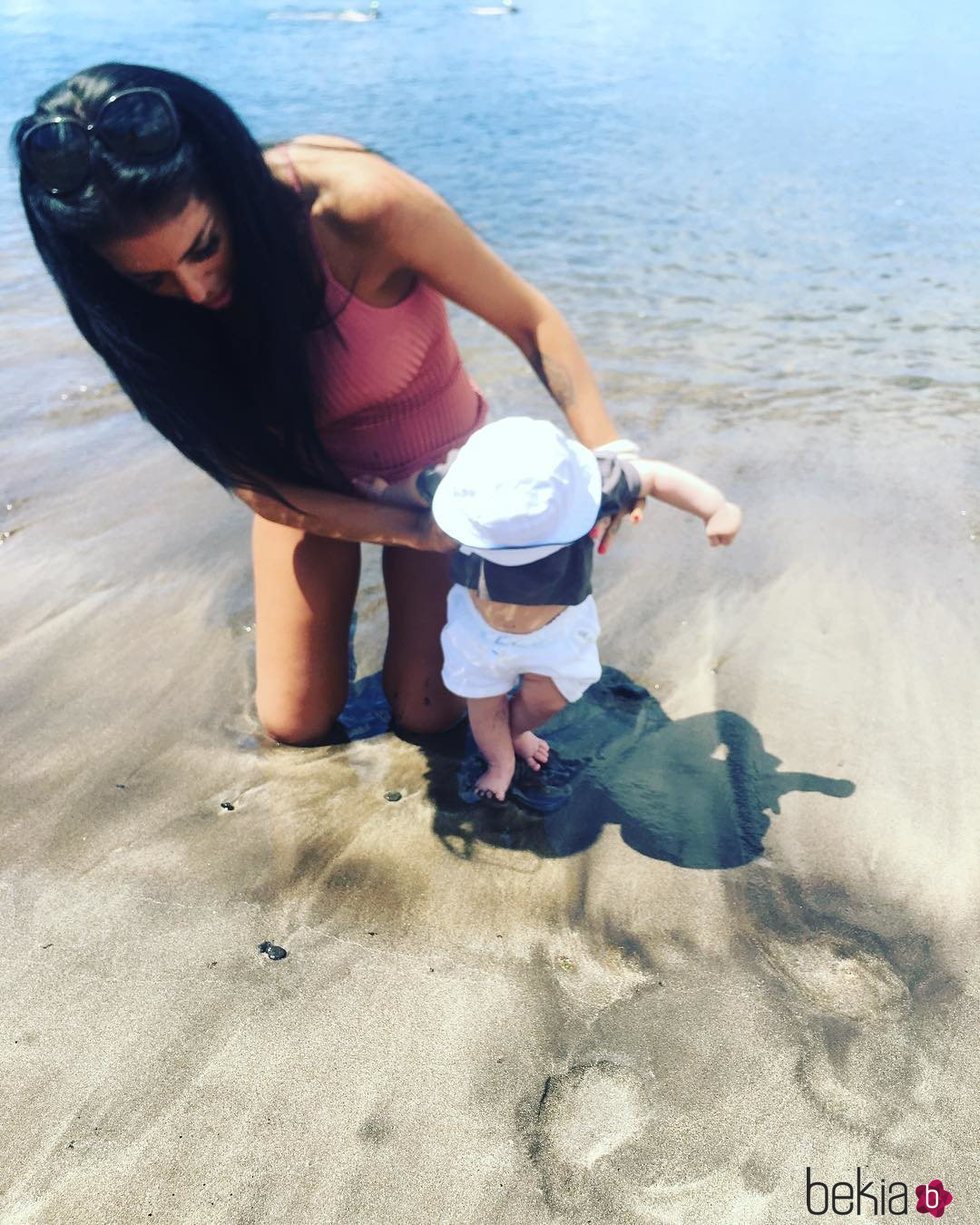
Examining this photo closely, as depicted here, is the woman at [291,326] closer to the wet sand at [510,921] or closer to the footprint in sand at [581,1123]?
the wet sand at [510,921]

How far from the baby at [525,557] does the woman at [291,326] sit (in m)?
0.21

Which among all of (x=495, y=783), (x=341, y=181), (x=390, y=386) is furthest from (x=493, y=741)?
(x=341, y=181)

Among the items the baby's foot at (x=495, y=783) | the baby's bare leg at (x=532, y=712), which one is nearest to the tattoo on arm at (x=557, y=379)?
the baby's bare leg at (x=532, y=712)

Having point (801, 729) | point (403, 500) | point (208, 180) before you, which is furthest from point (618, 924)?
point (208, 180)

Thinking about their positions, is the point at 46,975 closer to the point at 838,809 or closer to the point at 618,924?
the point at 618,924

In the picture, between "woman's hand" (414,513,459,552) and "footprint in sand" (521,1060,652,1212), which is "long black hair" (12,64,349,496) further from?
"footprint in sand" (521,1060,652,1212)

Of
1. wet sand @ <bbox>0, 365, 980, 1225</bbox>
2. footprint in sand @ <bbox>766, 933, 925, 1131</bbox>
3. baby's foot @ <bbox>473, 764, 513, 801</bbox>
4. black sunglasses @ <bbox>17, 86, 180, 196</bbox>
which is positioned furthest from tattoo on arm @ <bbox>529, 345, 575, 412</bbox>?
footprint in sand @ <bbox>766, 933, 925, 1131</bbox>

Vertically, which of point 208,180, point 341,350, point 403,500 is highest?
point 208,180

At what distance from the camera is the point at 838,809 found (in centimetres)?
255

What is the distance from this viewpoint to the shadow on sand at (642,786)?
2486 mm

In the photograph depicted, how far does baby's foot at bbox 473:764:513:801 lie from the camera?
261 centimetres

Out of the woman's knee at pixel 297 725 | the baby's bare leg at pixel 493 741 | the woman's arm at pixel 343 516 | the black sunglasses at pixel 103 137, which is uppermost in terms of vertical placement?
the black sunglasses at pixel 103 137

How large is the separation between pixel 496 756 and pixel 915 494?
2213 millimetres

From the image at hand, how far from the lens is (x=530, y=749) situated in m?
2.73
